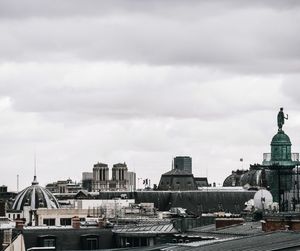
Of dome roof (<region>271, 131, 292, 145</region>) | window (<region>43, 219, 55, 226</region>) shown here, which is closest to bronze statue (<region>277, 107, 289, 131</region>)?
dome roof (<region>271, 131, 292, 145</region>)

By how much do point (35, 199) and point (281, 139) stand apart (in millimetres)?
34657

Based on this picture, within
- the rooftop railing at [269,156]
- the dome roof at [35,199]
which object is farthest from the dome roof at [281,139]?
the dome roof at [35,199]

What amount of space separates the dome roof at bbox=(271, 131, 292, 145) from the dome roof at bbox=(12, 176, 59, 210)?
29.5 m

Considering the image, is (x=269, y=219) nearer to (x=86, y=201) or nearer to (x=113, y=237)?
(x=113, y=237)

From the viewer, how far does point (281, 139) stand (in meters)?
126

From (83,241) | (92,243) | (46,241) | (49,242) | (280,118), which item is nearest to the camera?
(46,241)

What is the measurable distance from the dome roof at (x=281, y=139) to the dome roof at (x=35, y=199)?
96.7 ft

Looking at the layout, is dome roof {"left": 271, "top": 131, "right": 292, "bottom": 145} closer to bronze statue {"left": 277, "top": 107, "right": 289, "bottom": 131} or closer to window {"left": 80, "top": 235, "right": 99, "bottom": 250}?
bronze statue {"left": 277, "top": 107, "right": 289, "bottom": 131}

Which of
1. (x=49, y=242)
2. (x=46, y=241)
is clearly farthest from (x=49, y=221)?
(x=46, y=241)

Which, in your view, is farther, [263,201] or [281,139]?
[281,139]

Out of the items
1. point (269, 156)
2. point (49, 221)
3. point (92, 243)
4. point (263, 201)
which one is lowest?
point (92, 243)

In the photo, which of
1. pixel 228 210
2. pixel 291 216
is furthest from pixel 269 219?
pixel 228 210

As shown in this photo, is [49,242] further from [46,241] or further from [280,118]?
[280,118]

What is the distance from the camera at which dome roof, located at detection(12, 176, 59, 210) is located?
146875mm
